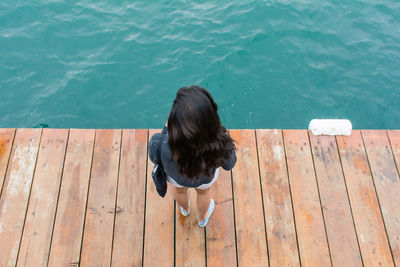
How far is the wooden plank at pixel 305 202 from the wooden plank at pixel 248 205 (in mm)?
346

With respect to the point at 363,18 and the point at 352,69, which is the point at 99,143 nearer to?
the point at 352,69

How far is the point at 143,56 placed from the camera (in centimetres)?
579

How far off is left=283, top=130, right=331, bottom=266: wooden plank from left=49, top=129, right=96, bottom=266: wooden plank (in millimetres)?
2033

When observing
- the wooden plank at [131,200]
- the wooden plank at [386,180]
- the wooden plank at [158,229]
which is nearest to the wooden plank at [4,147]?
the wooden plank at [131,200]

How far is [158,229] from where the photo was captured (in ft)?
9.50

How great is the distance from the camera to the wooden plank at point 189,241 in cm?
275

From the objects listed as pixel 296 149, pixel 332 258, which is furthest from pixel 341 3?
pixel 332 258

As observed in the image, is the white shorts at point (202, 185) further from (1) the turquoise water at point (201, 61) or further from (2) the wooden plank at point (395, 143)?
(1) the turquoise water at point (201, 61)

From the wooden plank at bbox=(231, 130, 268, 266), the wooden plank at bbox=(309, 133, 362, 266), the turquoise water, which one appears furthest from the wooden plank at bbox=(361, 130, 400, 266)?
the turquoise water

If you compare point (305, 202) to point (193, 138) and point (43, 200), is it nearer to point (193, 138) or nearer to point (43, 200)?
point (193, 138)

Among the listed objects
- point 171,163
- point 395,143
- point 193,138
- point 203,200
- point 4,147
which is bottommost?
point 395,143

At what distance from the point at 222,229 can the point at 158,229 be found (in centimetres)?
59

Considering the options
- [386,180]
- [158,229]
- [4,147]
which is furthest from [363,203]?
[4,147]

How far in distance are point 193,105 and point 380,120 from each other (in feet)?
15.5
